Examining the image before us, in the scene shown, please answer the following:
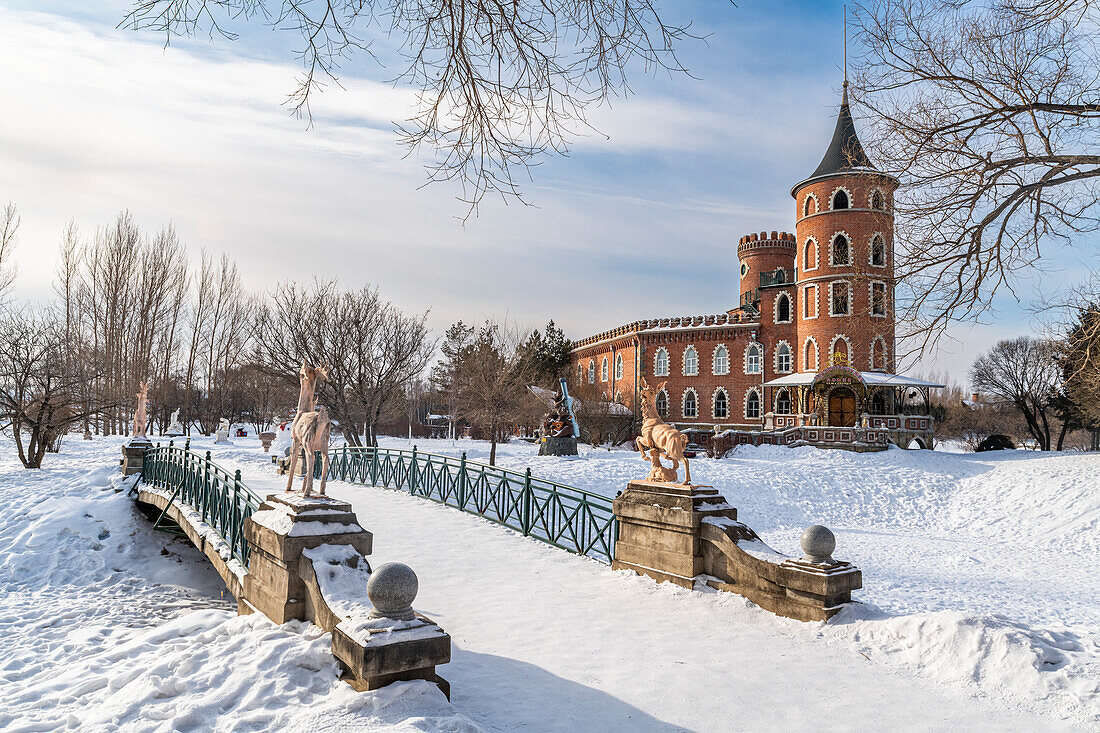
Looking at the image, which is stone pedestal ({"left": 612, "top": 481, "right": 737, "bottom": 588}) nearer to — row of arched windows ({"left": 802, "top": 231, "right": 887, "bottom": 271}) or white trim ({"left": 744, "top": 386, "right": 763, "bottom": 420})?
row of arched windows ({"left": 802, "top": 231, "right": 887, "bottom": 271})

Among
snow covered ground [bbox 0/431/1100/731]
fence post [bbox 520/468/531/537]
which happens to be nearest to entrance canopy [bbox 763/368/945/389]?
snow covered ground [bbox 0/431/1100/731]

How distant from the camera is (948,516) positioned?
23.5m

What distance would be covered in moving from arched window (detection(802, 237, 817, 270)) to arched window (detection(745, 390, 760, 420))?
8789mm

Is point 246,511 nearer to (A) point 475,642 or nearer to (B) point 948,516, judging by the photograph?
(A) point 475,642

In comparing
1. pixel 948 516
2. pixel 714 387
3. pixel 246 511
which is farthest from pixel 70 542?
pixel 714 387

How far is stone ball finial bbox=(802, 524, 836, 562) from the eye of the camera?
22.6 ft

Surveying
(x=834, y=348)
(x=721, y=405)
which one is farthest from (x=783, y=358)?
(x=834, y=348)

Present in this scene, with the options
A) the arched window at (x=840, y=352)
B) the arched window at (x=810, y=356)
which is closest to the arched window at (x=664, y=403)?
the arched window at (x=810, y=356)

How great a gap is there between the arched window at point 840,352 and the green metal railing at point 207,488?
1233 inches

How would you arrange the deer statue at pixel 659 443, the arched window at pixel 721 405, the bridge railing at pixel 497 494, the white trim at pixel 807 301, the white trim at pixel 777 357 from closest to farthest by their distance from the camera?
1. the deer statue at pixel 659 443
2. the bridge railing at pixel 497 494
3. the white trim at pixel 807 301
4. the white trim at pixel 777 357
5. the arched window at pixel 721 405

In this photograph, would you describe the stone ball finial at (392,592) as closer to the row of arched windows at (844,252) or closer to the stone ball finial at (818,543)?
the stone ball finial at (818,543)

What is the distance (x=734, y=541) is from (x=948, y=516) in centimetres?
1972

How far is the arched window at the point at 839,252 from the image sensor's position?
1453 inches

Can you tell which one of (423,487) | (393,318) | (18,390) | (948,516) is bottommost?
(948,516)
